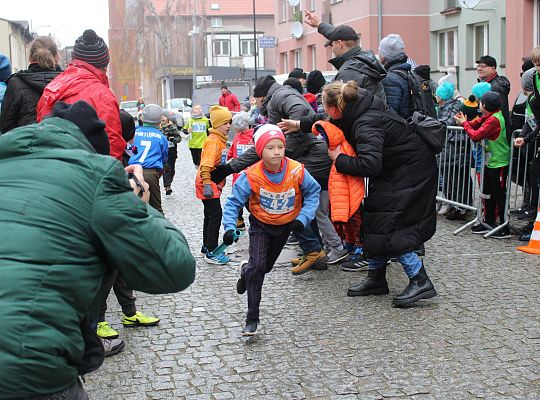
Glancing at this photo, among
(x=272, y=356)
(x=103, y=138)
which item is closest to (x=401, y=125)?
(x=272, y=356)

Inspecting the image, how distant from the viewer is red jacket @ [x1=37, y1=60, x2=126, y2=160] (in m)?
5.31


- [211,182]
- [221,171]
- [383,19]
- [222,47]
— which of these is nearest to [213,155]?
[211,182]

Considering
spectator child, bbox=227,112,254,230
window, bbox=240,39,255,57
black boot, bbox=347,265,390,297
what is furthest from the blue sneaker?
window, bbox=240,39,255,57

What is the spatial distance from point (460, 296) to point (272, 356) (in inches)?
83.6

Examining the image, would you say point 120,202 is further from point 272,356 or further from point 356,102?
point 356,102

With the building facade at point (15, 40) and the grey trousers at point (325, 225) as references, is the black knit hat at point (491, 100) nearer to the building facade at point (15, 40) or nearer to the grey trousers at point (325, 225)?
the grey trousers at point (325, 225)

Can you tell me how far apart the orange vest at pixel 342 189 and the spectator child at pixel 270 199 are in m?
0.30

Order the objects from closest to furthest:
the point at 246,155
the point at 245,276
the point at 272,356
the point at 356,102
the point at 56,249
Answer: the point at 56,249
the point at 272,356
the point at 245,276
the point at 356,102
the point at 246,155

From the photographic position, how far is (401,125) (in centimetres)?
653

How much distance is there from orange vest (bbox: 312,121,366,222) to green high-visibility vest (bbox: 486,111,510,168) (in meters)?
3.58

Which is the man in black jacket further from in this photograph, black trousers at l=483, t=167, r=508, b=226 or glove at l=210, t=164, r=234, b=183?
black trousers at l=483, t=167, r=508, b=226

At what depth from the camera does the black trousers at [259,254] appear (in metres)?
5.88

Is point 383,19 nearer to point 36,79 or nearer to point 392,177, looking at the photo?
point 392,177

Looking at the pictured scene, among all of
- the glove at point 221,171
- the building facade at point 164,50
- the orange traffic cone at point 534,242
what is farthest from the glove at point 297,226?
the building facade at point 164,50
